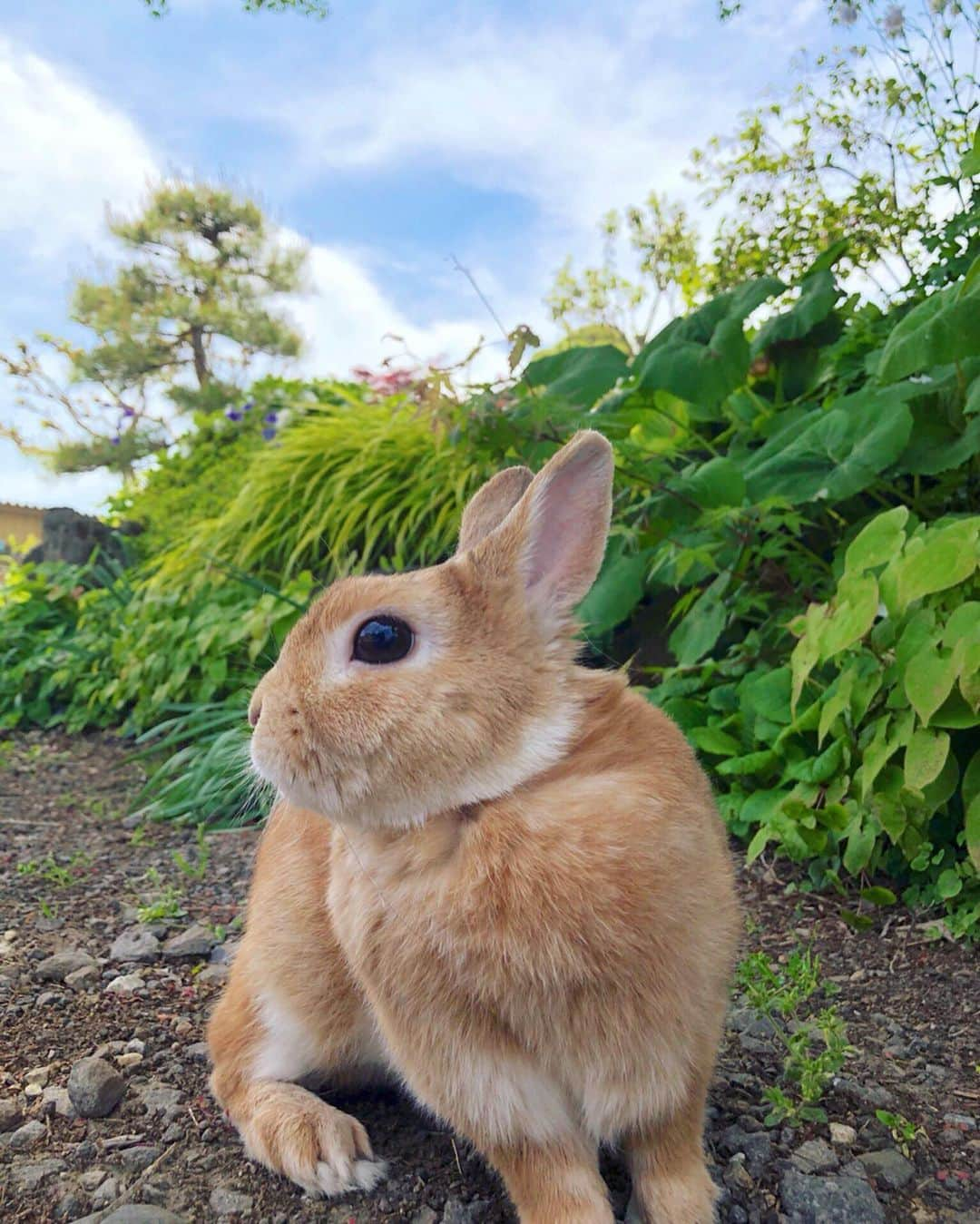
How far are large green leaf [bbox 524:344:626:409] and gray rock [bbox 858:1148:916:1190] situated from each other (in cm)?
258

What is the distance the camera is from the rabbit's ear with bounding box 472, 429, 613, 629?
1.51 m

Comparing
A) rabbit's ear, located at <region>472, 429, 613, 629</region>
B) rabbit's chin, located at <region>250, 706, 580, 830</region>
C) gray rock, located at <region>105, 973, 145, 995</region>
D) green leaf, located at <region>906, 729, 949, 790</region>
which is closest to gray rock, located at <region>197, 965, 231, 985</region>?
gray rock, located at <region>105, 973, 145, 995</region>

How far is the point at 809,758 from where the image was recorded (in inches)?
120

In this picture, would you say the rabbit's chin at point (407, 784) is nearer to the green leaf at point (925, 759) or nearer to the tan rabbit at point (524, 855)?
the tan rabbit at point (524, 855)

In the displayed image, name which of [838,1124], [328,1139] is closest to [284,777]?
[328,1139]

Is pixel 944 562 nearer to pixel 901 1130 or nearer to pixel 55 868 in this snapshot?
pixel 901 1130

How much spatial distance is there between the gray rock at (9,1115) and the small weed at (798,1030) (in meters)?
1.38

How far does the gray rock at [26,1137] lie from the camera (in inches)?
73.0

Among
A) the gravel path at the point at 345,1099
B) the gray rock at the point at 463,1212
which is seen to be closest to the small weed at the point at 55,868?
the gravel path at the point at 345,1099

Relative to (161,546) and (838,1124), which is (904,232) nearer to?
(838,1124)

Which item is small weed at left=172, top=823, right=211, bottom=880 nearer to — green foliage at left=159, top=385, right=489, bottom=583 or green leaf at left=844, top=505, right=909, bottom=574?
green foliage at left=159, top=385, right=489, bottom=583

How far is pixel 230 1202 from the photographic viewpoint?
5.48 feet

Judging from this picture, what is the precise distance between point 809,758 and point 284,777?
6.58ft

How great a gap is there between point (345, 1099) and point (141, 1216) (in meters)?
0.46
